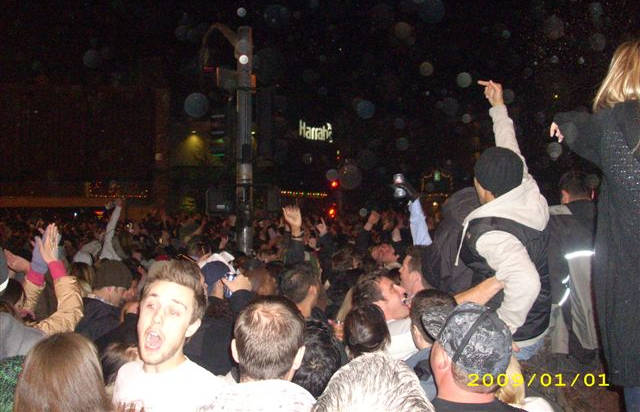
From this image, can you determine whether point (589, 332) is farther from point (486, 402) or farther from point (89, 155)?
point (89, 155)

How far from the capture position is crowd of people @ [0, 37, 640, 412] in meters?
2.16

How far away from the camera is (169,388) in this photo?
10.0 ft

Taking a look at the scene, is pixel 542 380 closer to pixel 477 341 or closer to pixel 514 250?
pixel 514 250

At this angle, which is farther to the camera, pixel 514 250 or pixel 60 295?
pixel 60 295

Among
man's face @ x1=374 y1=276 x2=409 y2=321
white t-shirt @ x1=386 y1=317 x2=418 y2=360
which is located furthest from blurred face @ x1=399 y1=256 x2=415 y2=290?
white t-shirt @ x1=386 y1=317 x2=418 y2=360

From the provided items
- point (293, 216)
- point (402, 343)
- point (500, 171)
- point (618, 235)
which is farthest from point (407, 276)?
point (618, 235)

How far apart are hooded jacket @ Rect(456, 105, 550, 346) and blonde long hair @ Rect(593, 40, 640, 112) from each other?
1205 millimetres

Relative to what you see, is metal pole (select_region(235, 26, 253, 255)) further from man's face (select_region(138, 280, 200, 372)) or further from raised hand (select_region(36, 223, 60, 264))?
man's face (select_region(138, 280, 200, 372))

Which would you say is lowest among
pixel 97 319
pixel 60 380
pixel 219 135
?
pixel 97 319

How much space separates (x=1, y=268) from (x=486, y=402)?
112 inches

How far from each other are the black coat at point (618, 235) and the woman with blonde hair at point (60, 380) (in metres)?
1.93

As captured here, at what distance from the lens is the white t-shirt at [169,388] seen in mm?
3014

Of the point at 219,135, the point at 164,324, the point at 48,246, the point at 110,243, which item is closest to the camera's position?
the point at 164,324

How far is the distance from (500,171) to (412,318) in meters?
1.22
